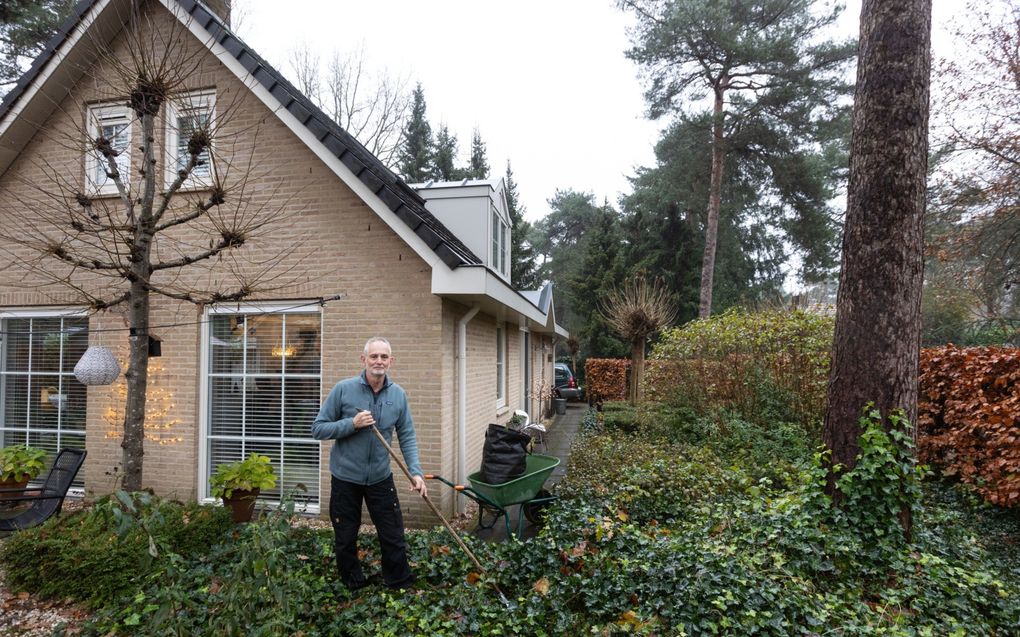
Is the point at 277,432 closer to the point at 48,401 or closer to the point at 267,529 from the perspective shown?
the point at 48,401

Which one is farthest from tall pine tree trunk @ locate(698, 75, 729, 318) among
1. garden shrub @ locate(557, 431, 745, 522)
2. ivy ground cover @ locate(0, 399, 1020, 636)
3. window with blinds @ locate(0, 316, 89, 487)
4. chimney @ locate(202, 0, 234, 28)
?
window with blinds @ locate(0, 316, 89, 487)

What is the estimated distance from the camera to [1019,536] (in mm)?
5324

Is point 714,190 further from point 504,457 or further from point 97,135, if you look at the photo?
point 97,135

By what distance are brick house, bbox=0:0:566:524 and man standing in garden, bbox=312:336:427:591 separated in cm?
176

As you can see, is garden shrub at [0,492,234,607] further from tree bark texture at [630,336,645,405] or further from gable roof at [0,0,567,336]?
tree bark texture at [630,336,645,405]

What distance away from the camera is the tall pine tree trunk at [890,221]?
4227 millimetres

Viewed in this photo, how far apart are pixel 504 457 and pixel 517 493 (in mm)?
384

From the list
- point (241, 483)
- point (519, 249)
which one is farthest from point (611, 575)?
point (519, 249)

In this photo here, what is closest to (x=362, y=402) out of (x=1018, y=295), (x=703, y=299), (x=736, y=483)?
(x=736, y=483)

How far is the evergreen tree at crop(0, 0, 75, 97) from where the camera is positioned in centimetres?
1155

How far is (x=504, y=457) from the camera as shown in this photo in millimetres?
5199

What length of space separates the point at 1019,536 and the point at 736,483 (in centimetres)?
272

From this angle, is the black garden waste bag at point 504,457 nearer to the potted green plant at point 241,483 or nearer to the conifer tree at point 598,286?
the potted green plant at point 241,483

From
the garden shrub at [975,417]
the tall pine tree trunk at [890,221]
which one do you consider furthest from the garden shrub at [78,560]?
the garden shrub at [975,417]
